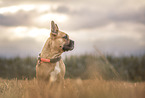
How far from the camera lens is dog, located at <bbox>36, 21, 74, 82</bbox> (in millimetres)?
4941

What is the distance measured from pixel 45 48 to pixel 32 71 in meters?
6.75

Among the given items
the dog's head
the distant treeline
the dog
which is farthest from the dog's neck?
the distant treeline

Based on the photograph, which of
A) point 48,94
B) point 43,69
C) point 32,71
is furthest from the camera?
point 32,71

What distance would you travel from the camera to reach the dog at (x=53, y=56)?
4.94 meters

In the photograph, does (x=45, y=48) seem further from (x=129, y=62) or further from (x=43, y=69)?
(x=129, y=62)

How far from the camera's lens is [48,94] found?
2008mm

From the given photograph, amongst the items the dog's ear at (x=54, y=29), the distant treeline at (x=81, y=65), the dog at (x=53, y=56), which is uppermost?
the dog's ear at (x=54, y=29)

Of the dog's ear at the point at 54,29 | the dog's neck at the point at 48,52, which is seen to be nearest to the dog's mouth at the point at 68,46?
the dog's neck at the point at 48,52

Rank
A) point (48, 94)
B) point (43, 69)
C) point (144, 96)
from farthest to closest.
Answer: point (43, 69)
point (48, 94)
point (144, 96)

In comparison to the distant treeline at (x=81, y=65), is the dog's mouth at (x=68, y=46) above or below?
above

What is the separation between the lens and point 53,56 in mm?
5125

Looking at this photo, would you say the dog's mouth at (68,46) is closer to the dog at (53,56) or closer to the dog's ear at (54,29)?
the dog at (53,56)

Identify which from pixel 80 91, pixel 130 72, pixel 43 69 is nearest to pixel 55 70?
pixel 43 69

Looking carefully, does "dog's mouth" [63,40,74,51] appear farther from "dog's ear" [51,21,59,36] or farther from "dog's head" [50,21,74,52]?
"dog's ear" [51,21,59,36]
